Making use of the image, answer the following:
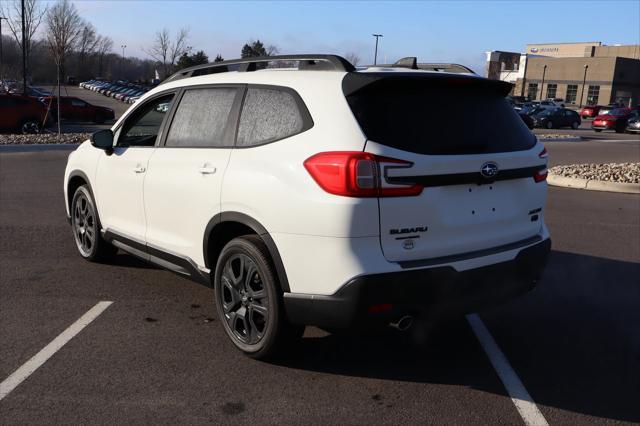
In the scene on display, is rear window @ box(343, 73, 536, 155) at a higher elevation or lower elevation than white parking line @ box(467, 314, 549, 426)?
higher

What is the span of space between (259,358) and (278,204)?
42.6 inches

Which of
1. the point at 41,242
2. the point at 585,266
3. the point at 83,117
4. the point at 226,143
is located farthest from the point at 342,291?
the point at 83,117

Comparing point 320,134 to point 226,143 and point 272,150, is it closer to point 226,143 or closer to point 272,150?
point 272,150

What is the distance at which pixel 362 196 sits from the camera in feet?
10.7

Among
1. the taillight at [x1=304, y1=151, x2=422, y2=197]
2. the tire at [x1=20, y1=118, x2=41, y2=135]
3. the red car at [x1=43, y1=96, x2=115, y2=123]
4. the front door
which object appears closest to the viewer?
the taillight at [x1=304, y1=151, x2=422, y2=197]

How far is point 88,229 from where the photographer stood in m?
6.06

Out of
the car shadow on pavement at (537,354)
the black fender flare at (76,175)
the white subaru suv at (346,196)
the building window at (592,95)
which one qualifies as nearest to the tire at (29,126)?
the black fender flare at (76,175)

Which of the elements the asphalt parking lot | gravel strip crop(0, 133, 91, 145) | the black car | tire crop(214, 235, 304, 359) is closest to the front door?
the asphalt parking lot

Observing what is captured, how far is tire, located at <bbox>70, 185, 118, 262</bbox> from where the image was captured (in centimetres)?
586

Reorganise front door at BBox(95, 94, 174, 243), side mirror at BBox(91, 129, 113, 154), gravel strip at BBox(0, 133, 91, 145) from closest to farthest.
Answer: front door at BBox(95, 94, 174, 243) < side mirror at BBox(91, 129, 113, 154) < gravel strip at BBox(0, 133, 91, 145)

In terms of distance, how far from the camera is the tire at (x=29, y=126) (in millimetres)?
24000

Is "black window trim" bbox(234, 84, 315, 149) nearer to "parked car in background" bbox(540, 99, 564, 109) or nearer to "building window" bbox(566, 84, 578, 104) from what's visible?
"parked car in background" bbox(540, 99, 564, 109)

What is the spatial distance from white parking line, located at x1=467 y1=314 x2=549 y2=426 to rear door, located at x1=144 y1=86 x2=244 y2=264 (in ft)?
6.91

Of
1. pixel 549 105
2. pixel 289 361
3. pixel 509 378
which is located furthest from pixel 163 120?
pixel 549 105
